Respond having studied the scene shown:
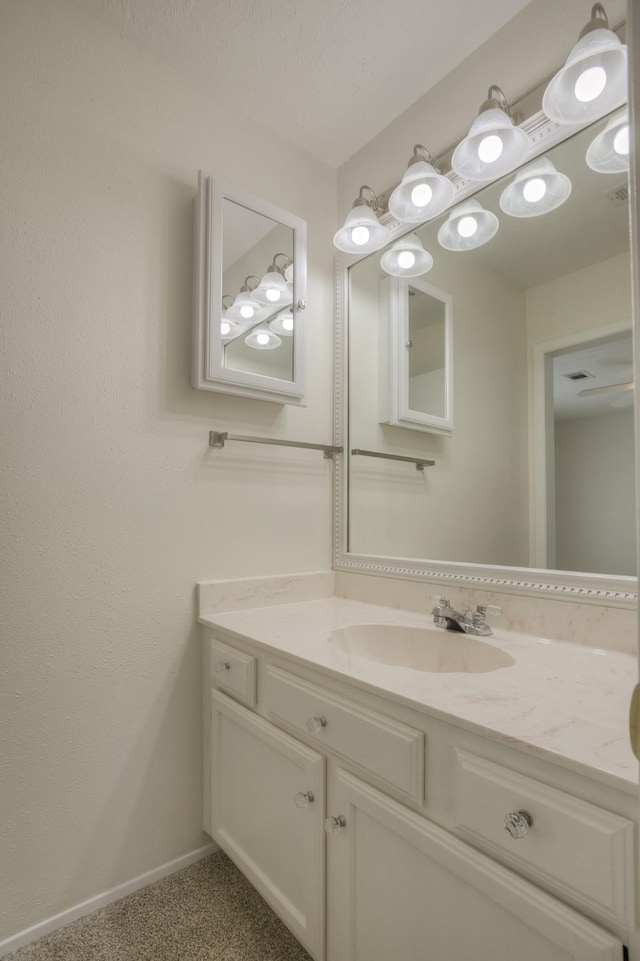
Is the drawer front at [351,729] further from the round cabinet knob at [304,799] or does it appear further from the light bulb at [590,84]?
the light bulb at [590,84]

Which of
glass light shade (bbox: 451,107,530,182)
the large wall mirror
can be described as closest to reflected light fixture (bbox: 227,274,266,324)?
the large wall mirror

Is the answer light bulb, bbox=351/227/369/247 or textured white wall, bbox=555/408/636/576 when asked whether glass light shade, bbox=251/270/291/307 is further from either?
textured white wall, bbox=555/408/636/576

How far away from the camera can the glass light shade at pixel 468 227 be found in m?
1.39

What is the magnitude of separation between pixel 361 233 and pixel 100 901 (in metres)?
2.11

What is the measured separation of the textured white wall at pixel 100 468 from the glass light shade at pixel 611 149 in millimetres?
1080

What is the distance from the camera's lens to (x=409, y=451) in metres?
1.63

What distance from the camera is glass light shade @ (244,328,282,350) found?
5.09ft

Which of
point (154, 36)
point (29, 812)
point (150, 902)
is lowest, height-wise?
point (150, 902)

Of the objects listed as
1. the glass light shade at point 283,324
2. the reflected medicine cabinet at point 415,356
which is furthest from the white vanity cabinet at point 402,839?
the glass light shade at point 283,324

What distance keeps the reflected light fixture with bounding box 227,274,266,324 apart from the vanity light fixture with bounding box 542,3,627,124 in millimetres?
914

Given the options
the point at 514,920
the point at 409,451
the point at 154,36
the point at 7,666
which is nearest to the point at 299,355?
the point at 409,451

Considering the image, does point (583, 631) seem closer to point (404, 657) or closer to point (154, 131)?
point (404, 657)

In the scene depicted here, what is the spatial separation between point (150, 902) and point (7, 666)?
0.75m

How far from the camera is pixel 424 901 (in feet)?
2.60
